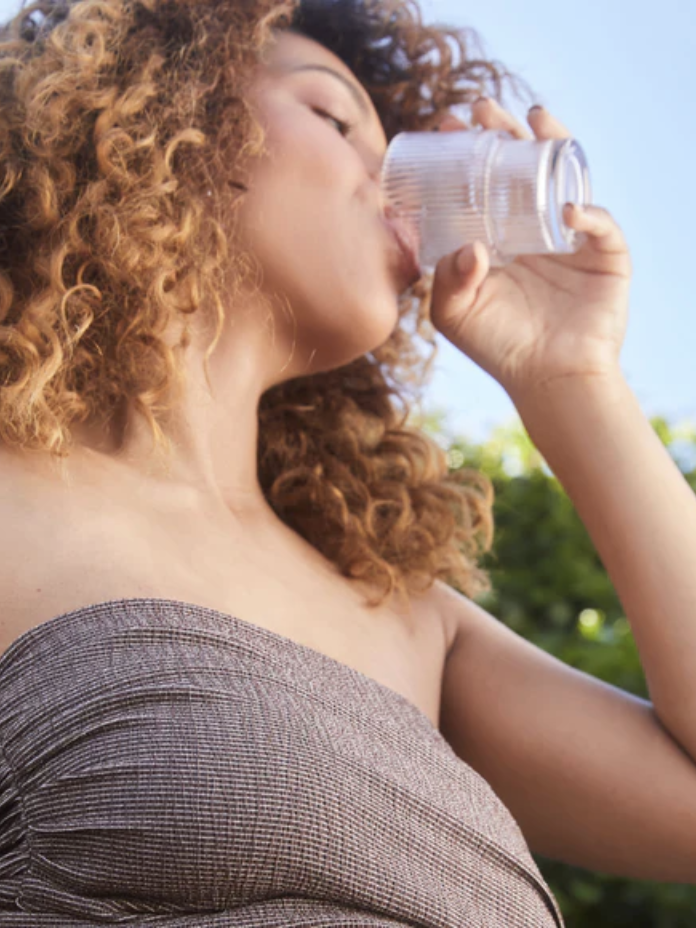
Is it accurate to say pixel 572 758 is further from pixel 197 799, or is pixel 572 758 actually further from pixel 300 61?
pixel 300 61

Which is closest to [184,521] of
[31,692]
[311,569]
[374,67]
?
[311,569]

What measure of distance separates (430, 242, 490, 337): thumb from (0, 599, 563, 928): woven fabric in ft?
2.46

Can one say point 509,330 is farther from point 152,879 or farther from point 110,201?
point 152,879

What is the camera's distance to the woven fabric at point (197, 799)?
1.03m

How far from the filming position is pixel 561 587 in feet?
8.61

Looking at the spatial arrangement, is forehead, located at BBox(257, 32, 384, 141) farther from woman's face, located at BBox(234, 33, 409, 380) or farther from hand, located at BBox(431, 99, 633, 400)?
hand, located at BBox(431, 99, 633, 400)

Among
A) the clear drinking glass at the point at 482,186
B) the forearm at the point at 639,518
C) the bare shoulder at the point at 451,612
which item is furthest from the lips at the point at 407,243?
the bare shoulder at the point at 451,612

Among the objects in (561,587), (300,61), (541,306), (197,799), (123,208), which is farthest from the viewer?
(561,587)

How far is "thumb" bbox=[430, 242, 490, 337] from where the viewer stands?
5.60ft

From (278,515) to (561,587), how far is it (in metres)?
0.99

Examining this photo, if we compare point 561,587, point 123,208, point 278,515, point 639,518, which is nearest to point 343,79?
point 123,208

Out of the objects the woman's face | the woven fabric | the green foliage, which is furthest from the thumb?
the woven fabric

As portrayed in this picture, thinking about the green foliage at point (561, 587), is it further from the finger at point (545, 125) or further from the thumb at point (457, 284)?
the finger at point (545, 125)

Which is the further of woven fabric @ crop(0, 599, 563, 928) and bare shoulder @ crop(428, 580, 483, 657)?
bare shoulder @ crop(428, 580, 483, 657)
